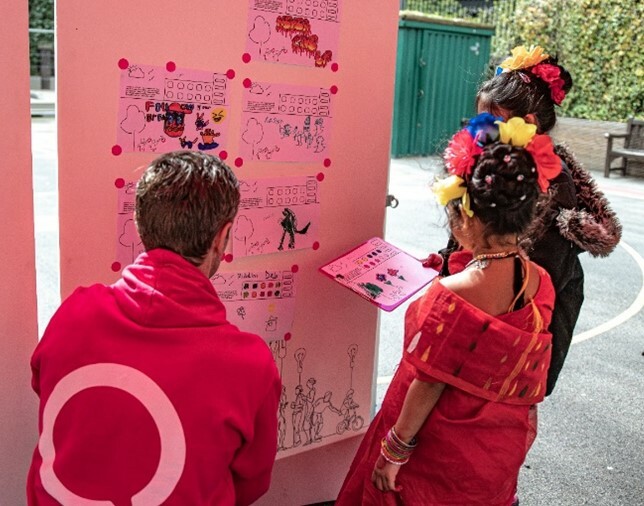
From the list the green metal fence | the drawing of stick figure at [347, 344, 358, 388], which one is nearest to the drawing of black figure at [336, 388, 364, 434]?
the drawing of stick figure at [347, 344, 358, 388]

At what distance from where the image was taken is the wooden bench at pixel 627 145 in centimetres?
1223

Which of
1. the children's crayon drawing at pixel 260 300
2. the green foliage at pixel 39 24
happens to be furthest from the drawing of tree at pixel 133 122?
the green foliage at pixel 39 24

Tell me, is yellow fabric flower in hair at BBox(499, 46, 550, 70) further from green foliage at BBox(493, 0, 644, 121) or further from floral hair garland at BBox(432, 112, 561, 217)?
green foliage at BBox(493, 0, 644, 121)

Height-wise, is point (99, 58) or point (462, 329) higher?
point (99, 58)

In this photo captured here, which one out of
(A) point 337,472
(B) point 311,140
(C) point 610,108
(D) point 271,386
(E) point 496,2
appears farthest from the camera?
(E) point 496,2

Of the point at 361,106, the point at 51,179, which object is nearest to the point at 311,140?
the point at 361,106

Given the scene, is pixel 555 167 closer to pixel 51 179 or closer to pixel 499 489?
pixel 499 489

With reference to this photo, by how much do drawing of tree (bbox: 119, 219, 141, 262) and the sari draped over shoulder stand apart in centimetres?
83

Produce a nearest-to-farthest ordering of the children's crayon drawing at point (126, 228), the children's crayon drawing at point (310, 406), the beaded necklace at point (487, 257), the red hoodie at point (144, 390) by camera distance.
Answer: the red hoodie at point (144, 390) < the beaded necklace at point (487, 257) < the children's crayon drawing at point (126, 228) < the children's crayon drawing at point (310, 406)

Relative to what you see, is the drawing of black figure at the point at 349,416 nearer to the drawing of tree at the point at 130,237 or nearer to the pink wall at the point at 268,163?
the pink wall at the point at 268,163

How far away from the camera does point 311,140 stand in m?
2.58

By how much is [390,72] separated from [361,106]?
174 millimetres

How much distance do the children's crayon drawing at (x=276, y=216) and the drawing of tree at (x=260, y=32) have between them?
43cm

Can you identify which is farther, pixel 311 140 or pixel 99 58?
pixel 311 140
